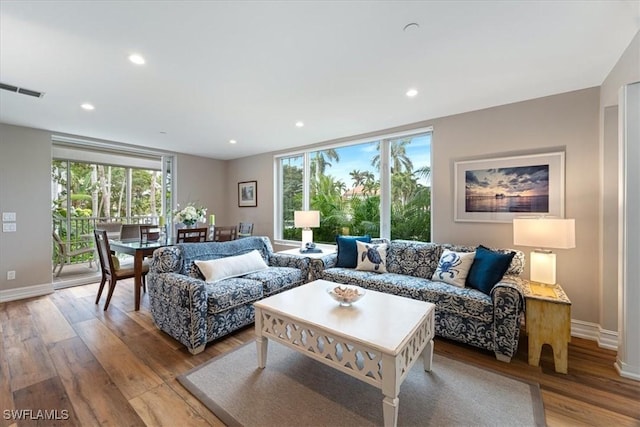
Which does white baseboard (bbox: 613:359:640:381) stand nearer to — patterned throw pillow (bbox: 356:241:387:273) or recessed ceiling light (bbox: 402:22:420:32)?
patterned throw pillow (bbox: 356:241:387:273)

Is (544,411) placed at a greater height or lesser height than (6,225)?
lesser

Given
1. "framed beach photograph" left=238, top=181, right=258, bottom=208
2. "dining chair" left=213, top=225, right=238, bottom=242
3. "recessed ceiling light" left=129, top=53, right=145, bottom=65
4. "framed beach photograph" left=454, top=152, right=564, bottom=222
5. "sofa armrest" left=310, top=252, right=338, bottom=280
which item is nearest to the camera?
"recessed ceiling light" left=129, top=53, right=145, bottom=65

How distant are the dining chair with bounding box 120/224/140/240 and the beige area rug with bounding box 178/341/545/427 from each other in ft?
11.3

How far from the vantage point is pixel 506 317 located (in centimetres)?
215

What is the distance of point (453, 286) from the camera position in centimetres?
262

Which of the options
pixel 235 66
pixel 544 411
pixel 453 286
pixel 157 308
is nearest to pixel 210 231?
pixel 157 308

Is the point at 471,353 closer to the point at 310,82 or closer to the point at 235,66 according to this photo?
the point at 310,82

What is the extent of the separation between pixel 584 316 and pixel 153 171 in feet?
26.3

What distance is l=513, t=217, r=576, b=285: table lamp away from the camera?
224 cm

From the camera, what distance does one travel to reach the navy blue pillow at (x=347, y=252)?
11.2 ft

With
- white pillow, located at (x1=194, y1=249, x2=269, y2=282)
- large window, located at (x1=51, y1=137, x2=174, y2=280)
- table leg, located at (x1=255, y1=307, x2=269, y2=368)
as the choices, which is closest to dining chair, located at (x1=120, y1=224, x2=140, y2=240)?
large window, located at (x1=51, y1=137, x2=174, y2=280)

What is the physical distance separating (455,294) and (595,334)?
1.50 m

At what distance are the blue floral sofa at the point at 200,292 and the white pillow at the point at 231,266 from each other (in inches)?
2.3

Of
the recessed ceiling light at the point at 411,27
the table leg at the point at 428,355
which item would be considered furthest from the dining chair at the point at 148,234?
the recessed ceiling light at the point at 411,27
